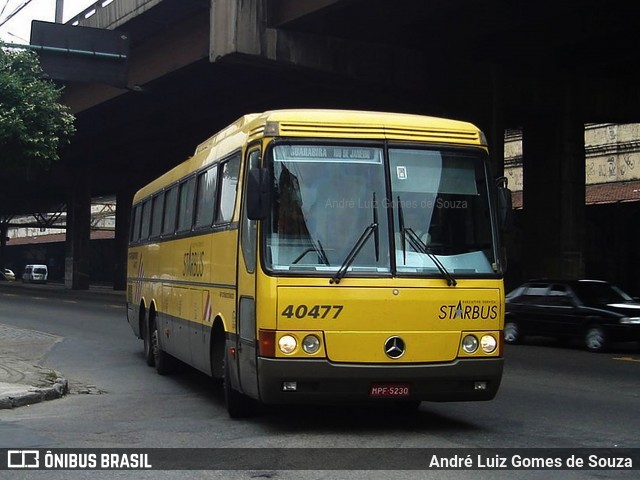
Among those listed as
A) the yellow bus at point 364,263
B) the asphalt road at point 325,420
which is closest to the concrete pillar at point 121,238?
the asphalt road at point 325,420

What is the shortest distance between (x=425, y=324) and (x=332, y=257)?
1.11 meters

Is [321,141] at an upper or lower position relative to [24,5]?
lower

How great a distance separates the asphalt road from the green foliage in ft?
53.9

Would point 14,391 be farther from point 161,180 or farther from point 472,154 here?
point 472,154

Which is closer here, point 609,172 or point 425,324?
point 425,324

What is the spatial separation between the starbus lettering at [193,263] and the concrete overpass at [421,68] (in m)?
12.6

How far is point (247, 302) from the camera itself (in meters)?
9.46

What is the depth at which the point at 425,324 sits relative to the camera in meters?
9.09

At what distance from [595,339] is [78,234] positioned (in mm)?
46238

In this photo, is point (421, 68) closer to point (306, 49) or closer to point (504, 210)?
point (306, 49)

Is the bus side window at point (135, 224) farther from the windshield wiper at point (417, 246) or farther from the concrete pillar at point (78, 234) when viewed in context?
the concrete pillar at point (78, 234)

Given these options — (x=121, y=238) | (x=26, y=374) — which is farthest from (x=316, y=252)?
(x=121, y=238)

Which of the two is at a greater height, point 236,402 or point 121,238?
point 121,238

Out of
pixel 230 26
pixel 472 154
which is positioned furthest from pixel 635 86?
pixel 472 154
